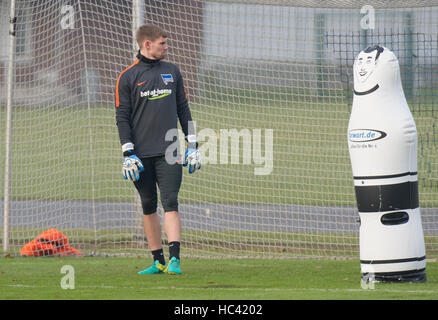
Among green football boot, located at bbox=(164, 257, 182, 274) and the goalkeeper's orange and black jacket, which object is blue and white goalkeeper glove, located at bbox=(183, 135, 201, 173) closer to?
the goalkeeper's orange and black jacket

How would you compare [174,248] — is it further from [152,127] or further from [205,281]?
[152,127]

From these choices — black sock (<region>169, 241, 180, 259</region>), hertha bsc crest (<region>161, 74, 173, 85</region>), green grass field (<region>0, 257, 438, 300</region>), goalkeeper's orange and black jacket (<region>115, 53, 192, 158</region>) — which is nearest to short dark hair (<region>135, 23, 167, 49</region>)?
goalkeeper's orange and black jacket (<region>115, 53, 192, 158</region>)

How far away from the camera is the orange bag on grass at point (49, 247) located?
9.30m

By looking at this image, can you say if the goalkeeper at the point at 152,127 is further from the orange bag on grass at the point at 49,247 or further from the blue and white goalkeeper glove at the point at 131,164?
the orange bag on grass at the point at 49,247

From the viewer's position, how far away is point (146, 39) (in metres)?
7.43

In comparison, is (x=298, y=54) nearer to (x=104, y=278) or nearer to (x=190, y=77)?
(x=190, y=77)

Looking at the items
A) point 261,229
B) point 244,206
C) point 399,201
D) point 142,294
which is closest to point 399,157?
point 399,201

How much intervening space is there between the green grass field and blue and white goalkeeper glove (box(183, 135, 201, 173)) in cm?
99

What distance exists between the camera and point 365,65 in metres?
6.62

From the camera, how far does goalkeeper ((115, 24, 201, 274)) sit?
733 cm

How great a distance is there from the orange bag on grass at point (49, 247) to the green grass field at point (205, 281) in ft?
0.96

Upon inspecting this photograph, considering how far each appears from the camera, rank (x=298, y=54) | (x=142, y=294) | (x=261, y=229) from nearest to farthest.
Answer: (x=142, y=294) → (x=261, y=229) → (x=298, y=54)

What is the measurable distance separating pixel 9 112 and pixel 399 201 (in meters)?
5.21

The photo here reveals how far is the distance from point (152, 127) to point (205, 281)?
→ 1.47 metres
